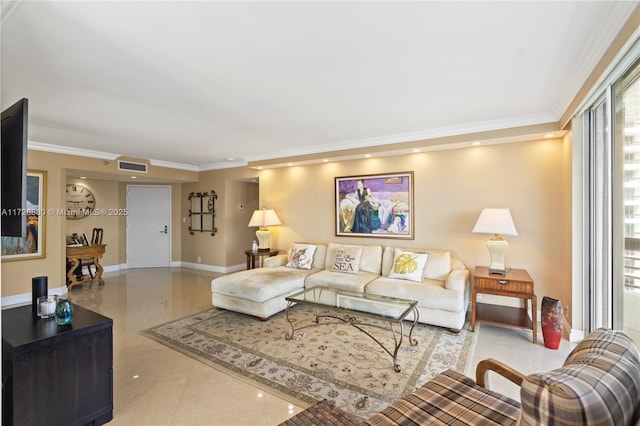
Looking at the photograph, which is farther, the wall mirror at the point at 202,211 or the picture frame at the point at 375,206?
the wall mirror at the point at 202,211

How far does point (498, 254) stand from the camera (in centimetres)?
344

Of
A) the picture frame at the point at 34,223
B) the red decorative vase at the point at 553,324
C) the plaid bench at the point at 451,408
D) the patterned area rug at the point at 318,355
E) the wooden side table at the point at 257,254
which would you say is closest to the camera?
the plaid bench at the point at 451,408

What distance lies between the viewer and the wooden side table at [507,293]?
3082 millimetres

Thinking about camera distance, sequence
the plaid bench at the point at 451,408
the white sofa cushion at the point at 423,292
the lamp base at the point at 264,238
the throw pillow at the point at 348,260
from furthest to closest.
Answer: the lamp base at the point at 264,238
the throw pillow at the point at 348,260
the white sofa cushion at the point at 423,292
the plaid bench at the point at 451,408

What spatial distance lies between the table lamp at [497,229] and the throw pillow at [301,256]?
239 cm

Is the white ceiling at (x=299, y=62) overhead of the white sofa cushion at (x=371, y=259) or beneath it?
overhead

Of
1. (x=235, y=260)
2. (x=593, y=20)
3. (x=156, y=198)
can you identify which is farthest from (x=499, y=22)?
(x=156, y=198)

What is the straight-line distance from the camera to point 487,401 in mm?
1414

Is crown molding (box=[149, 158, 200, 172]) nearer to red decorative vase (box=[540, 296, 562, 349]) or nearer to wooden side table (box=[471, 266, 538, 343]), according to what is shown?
wooden side table (box=[471, 266, 538, 343])

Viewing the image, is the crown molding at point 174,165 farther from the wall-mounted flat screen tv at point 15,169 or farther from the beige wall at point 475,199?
the wall-mounted flat screen tv at point 15,169

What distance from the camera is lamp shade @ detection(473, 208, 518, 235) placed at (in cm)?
332

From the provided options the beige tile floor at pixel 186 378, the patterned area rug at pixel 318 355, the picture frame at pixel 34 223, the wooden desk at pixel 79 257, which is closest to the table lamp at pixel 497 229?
the beige tile floor at pixel 186 378

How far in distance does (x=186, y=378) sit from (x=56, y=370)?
0.93 m

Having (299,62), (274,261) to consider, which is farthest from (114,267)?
(299,62)
